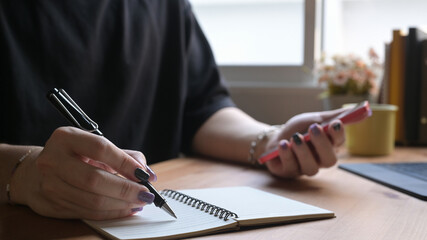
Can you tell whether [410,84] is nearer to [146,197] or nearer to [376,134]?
[376,134]

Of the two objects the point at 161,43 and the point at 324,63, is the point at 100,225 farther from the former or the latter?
the point at 324,63

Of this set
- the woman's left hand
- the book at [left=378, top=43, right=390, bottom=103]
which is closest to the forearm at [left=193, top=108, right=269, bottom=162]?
the woman's left hand

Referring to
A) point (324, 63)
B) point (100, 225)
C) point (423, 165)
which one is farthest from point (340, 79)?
point (100, 225)

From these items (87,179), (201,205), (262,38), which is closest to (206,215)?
(201,205)

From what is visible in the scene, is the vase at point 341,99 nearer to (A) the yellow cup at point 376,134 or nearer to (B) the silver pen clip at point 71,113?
(A) the yellow cup at point 376,134

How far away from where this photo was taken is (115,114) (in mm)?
1133

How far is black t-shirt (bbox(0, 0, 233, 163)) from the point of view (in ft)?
3.23

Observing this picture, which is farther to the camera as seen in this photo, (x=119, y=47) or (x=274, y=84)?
(x=274, y=84)

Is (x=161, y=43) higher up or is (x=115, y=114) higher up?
(x=161, y=43)

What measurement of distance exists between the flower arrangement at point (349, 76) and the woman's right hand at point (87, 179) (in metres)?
0.94

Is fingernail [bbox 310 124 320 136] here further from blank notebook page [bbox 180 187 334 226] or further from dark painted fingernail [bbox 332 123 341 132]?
blank notebook page [bbox 180 187 334 226]

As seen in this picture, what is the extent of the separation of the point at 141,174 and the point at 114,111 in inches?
21.4

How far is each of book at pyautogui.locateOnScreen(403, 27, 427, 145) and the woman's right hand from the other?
0.91 meters

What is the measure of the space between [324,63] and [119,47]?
0.67 metres
